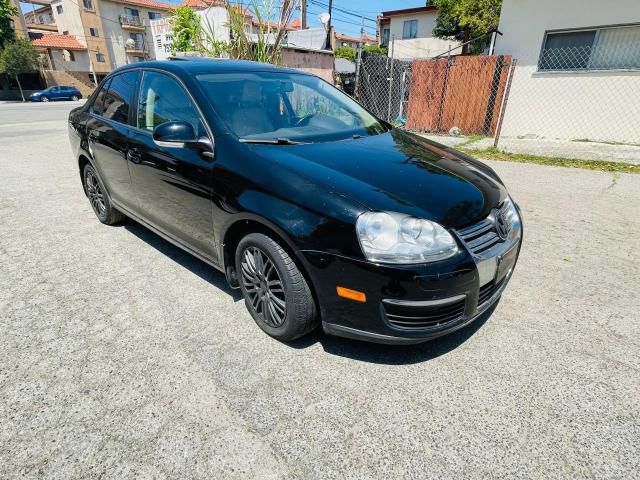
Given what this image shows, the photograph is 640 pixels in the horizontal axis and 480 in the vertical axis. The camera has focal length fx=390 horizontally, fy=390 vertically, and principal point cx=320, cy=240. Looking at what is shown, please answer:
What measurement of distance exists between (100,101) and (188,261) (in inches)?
74.6

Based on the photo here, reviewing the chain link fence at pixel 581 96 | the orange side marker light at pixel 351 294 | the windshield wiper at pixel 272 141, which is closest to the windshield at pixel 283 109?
the windshield wiper at pixel 272 141

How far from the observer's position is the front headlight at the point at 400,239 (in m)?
1.90

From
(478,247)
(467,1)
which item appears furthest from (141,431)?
(467,1)

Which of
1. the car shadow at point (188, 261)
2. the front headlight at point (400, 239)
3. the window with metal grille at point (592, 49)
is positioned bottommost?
the car shadow at point (188, 261)

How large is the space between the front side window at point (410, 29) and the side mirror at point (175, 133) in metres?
32.7

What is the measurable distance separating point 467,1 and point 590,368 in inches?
825

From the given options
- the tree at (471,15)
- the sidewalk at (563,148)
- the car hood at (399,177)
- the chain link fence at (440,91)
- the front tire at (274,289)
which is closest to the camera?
the car hood at (399,177)

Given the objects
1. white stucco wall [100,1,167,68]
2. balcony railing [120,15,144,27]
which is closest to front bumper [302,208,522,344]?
white stucco wall [100,1,167,68]

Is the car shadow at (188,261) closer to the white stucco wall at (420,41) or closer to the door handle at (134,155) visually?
the door handle at (134,155)

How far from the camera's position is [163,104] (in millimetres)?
2957

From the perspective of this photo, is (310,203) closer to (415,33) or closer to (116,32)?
(415,33)

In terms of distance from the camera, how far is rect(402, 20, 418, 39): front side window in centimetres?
3008

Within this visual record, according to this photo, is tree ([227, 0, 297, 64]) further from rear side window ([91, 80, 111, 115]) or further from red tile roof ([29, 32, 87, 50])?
red tile roof ([29, 32, 87, 50])

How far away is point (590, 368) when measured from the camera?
2.25m
